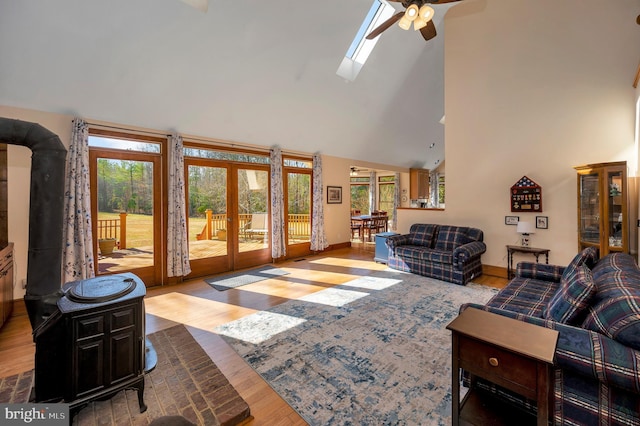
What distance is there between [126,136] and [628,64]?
7174mm

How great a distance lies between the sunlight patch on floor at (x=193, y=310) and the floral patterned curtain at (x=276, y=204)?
228cm

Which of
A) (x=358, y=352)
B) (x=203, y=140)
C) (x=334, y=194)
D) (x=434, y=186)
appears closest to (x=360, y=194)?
(x=434, y=186)

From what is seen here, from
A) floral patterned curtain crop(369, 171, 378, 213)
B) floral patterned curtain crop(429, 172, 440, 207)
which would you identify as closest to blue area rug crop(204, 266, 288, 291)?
floral patterned curtain crop(369, 171, 378, 213)

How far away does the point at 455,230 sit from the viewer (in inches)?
202

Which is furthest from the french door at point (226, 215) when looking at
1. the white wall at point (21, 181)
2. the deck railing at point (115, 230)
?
the white wall at point (21, 181)

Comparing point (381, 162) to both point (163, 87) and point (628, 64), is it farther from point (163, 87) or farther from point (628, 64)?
point (163, 87)

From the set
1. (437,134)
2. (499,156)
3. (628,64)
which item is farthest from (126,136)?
(437,134)

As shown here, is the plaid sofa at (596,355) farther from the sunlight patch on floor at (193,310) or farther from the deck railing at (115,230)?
the deck railing at (115,230)

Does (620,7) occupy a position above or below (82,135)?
above

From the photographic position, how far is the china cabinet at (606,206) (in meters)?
3.60

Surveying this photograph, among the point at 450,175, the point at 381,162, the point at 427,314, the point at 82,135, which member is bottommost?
the point at 427,314

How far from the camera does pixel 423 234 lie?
548cm

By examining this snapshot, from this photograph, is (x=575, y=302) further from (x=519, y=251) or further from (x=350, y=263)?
(x=350, y=263)

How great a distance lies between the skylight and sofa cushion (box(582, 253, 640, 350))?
Result: 16.0ft
